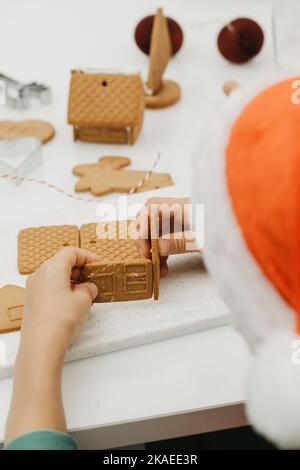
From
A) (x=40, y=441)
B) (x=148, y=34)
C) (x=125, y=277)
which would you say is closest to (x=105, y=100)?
(x=148, y=34)

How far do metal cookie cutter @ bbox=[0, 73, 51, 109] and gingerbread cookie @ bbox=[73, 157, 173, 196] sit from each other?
8.3 inches

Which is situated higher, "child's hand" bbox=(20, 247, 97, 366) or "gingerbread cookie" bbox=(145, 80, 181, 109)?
"gingerbread cookie" bbox=(145, 80, 181, 109)

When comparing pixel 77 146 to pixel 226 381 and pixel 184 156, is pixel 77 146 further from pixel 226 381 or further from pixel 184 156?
pixel 226 381

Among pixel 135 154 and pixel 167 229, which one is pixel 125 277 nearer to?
pixel 167 229

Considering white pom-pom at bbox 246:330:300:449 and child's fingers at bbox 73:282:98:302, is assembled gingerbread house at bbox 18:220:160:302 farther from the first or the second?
white pom-pom at bbox 246:330:300:449

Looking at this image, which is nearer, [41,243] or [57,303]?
[57,303]

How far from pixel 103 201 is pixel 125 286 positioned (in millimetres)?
193

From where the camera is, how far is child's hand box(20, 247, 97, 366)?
1.96 ft

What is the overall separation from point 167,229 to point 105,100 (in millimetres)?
308

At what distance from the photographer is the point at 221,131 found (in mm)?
433

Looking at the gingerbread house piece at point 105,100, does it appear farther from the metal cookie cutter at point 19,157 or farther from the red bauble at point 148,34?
the red bauble at point 148,34

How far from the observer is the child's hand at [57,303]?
0.60 meters

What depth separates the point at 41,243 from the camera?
745 millimetres

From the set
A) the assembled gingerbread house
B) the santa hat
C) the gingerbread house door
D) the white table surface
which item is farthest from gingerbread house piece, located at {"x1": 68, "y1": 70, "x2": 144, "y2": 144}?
the santa hat
